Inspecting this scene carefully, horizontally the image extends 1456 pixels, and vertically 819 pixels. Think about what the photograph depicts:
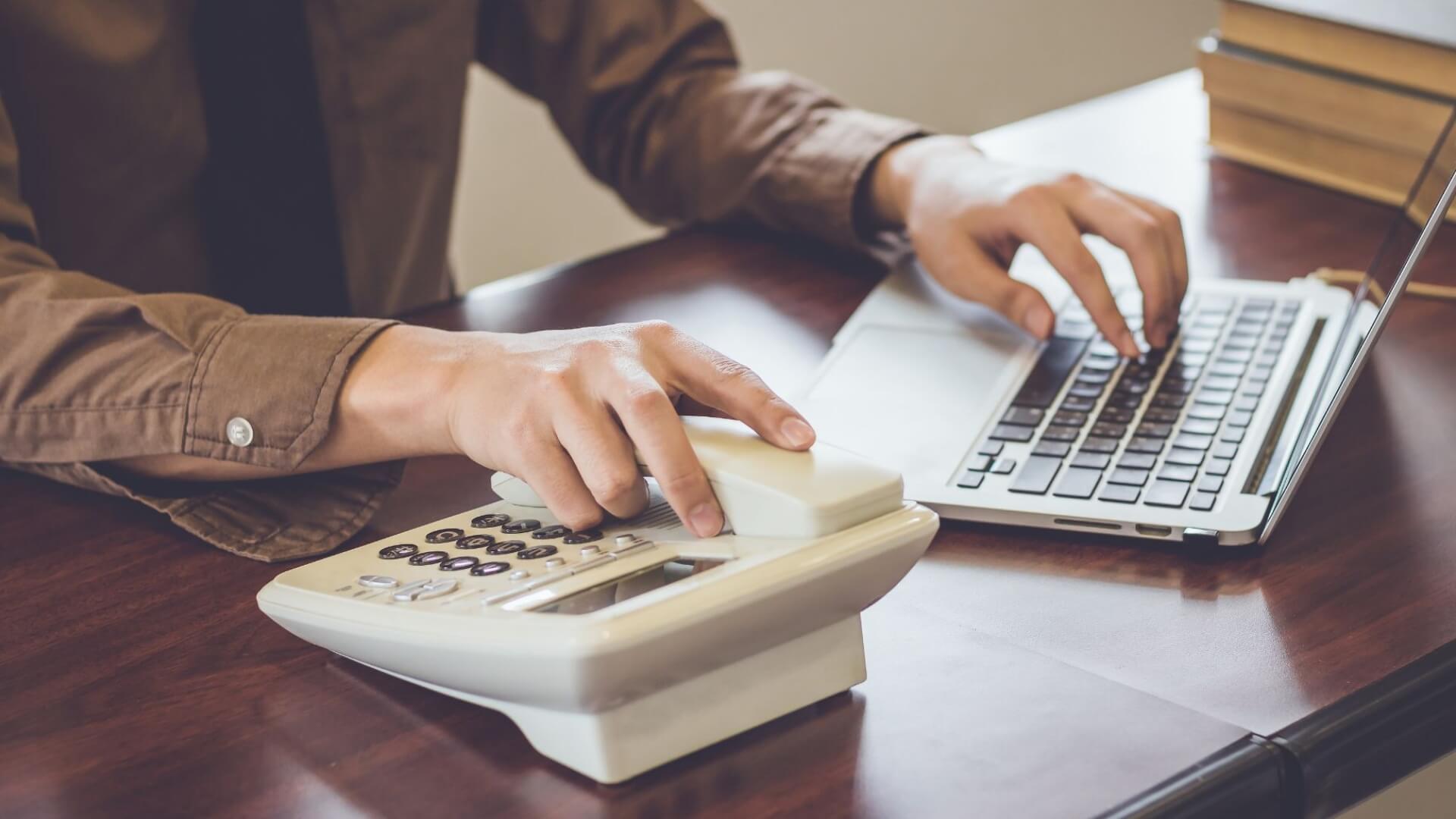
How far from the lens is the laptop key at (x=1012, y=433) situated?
675mm

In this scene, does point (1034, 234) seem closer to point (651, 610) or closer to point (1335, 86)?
point (1335, 86)

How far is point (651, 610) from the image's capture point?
0.43 m

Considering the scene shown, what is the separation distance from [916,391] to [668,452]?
26 cm

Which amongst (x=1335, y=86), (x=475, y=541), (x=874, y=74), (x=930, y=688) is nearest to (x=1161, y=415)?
(x=930, y=688)

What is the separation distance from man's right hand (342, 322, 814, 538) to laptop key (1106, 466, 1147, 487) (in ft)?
0.58

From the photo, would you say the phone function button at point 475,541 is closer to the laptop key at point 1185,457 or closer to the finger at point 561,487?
the finger at point 561,487

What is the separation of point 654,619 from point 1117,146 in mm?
827

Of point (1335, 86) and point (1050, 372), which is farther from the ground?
point (1335, 86)

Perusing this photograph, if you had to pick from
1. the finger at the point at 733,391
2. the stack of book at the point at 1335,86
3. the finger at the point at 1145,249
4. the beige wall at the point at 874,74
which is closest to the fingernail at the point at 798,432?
the finger at the point at 733,391

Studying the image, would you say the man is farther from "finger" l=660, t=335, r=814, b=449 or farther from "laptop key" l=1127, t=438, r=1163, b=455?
"laptop key" l=1127, t=438, r=1163, b=455

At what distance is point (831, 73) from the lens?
107 inches

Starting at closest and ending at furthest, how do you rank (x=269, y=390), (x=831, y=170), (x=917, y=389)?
(x=269, y=390), (x=917, y=389), (x=831, y=170)

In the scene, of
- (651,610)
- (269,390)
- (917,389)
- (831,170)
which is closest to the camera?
(651,610)

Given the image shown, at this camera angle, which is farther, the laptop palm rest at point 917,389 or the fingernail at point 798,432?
the laptop palm rest at point 917,389
